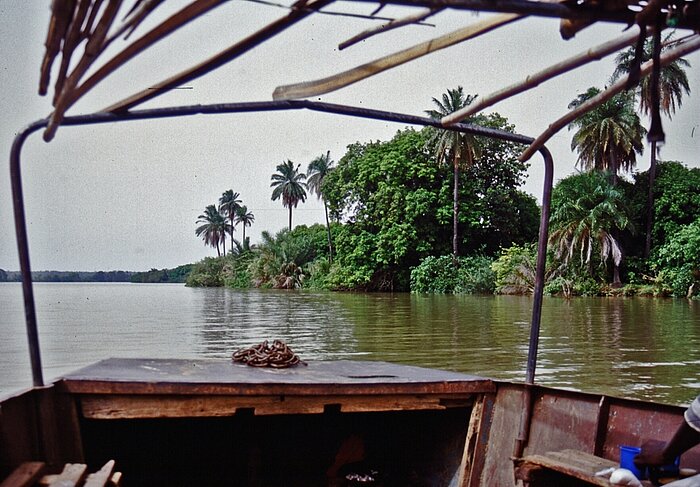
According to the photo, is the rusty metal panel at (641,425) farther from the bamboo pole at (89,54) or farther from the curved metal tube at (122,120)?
the bamboo pole at (89,54)

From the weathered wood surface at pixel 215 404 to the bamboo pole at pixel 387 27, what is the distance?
1.93m

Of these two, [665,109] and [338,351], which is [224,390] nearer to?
[338,351]

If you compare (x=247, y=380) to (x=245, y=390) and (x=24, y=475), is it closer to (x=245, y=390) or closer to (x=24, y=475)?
(x=245, y=390)

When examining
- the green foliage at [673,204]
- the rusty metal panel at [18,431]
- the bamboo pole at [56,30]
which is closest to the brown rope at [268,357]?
the rusty metal panel at [18,431]

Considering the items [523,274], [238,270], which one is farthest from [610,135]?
[238,270]

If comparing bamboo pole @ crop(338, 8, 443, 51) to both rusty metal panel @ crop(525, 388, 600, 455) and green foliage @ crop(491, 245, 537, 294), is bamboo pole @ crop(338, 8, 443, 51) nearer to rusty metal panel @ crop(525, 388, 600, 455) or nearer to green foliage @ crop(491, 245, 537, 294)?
rusty metal panel @ crop(525, 388, 600, 455)

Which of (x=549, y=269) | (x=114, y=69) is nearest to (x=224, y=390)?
(x=114, y=69)

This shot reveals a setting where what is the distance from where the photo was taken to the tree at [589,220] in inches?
1214

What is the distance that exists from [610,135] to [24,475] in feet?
108

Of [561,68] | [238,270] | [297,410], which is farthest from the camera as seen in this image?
[238,270]

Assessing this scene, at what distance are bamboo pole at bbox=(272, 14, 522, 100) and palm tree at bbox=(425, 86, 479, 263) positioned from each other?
32.2m

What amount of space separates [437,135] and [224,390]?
36.7 meters

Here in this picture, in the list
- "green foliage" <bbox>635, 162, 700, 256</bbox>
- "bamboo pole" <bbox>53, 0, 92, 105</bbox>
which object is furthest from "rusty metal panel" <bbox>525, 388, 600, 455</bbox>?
"green foliage" <bbox>635, 162, 700, 256</bbox>

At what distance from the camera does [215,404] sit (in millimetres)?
3775
